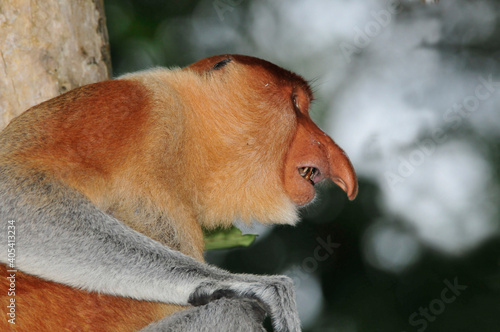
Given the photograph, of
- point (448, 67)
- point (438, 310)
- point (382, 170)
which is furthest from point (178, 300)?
point (448, 67)

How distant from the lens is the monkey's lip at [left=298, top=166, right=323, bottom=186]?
11.9ft

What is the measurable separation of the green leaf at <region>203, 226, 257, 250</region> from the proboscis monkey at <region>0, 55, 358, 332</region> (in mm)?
448

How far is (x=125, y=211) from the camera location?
9.62 feet

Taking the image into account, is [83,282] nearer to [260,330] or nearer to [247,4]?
[260,330]

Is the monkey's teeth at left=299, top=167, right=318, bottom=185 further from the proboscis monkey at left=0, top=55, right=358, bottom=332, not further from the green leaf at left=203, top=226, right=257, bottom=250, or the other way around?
the green leaf at left=203, top=226, right=257, bottom=250

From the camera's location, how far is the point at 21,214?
261 cm

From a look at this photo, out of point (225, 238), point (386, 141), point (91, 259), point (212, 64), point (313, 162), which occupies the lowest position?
point (386, 141)

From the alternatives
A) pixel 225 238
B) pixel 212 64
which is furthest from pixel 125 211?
pixel 212 64

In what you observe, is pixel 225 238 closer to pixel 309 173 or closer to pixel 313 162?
pixel 309 173

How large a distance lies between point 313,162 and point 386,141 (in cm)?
507

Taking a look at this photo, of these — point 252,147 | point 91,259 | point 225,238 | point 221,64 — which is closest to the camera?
point 91,259

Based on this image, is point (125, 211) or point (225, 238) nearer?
point (125, 211)

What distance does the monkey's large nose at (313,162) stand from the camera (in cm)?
347

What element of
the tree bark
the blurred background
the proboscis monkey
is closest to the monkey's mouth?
the proboscis monkey
